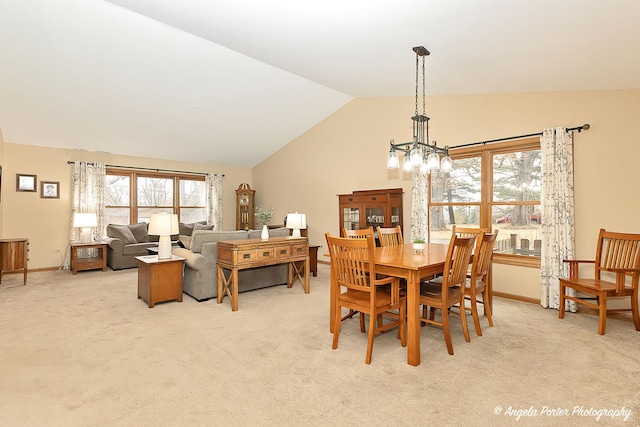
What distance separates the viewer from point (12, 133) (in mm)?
5844

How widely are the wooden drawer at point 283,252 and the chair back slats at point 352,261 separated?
1672mm

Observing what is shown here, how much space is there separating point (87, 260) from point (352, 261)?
19.3 ft

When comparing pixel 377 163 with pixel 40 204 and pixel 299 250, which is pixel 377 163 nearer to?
pixel 299 250

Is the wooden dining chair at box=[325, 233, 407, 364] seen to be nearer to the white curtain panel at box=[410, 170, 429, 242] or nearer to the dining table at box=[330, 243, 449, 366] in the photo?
the dining table at box=[330, 243, 449, 366]

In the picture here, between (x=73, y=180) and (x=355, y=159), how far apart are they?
5745 mm

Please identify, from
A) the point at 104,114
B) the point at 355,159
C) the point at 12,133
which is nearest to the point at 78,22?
the point at 104,114

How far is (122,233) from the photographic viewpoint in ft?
22.0

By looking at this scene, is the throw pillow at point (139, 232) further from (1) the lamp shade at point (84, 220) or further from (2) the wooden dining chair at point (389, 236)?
(2) the wooden dining chair at point (389, 236)

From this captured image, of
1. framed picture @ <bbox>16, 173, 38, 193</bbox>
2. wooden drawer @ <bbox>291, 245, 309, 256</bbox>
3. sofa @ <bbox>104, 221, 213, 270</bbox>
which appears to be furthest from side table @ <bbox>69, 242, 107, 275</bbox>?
wooden drawer @ <bbox>291, 245, 309, 256</bbox>

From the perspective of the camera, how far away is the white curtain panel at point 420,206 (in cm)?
530

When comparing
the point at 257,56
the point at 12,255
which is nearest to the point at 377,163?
the point at 257,56

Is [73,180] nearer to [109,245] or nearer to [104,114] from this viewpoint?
[109,245]

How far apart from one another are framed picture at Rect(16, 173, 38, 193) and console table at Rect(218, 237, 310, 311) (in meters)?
4.76

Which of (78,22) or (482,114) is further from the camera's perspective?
(482,114)
